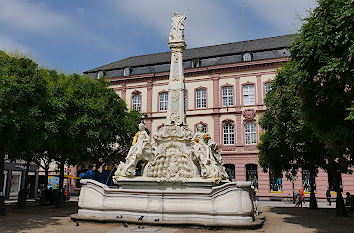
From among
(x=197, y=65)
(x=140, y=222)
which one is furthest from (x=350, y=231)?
(x=197, y=65)

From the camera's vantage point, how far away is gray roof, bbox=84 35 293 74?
36031 mm

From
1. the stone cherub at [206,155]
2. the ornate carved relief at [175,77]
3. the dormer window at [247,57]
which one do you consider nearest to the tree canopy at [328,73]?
the stone cherub at [206,155]

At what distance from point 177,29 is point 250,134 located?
1990 centimetres

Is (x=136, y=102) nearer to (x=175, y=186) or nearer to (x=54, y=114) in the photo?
(x=54, y=114)

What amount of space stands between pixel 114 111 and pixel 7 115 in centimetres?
1022

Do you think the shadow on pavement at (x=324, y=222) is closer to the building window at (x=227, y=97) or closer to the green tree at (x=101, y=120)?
the green tree at (x=101, y=120)

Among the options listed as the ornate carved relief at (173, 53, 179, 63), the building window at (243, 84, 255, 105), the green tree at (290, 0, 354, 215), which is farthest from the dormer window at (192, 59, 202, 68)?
the green tree at (290, 0, 354, 215)

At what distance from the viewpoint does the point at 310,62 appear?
10.3 metres

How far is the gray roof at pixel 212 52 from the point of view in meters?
36.0

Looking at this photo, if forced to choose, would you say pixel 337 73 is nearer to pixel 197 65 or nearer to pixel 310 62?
pixel 310 62

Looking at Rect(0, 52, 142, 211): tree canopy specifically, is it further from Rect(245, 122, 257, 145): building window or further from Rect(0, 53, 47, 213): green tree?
Rect(245, 122, 257, 145): building window

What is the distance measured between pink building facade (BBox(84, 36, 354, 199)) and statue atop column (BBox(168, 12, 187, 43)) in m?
17.4

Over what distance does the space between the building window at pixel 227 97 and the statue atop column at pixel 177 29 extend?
1954cm

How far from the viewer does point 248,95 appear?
112ft
